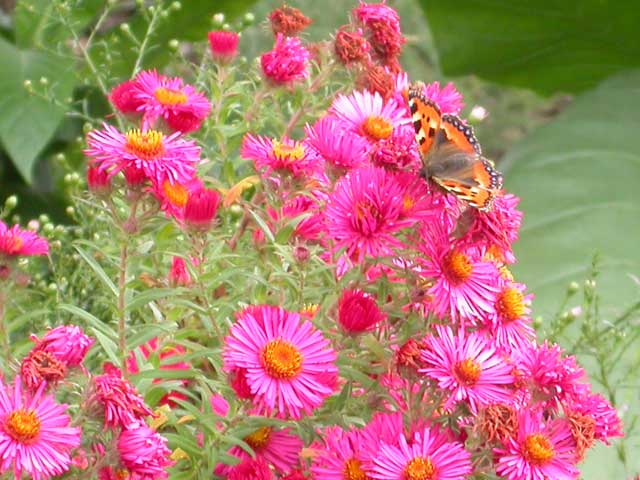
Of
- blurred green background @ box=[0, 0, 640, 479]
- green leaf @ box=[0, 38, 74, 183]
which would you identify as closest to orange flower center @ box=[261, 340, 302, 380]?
blurred green background @ box=[0, 0, 640, 479]

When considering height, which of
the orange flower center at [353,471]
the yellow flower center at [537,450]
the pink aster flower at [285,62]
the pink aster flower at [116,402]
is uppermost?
→ the pink aster flower at [285,62]

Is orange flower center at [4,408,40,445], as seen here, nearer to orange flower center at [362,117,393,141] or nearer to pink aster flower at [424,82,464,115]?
orange flower center at [362,117,393,141]

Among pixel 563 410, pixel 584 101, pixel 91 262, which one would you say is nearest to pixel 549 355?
pixel 563 410

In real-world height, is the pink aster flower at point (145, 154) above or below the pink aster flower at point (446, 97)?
below

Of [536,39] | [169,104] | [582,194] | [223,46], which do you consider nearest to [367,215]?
[169,104]

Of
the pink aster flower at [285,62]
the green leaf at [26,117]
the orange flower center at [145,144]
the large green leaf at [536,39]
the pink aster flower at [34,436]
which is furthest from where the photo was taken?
the large green leaf at [536,39]

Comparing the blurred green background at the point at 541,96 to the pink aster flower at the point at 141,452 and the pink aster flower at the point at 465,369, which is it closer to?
the pink aster flower at the point at 465,369

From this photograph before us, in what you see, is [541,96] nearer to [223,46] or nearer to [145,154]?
[223,46]

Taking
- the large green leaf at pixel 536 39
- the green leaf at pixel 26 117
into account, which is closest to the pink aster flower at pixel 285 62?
the green leaf at pixel 26 117
